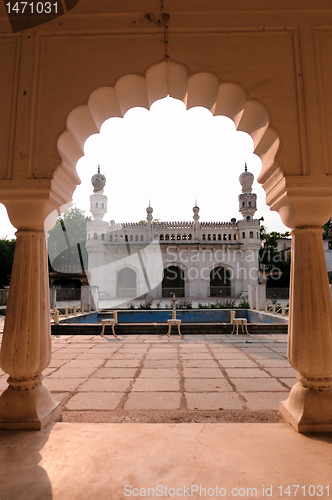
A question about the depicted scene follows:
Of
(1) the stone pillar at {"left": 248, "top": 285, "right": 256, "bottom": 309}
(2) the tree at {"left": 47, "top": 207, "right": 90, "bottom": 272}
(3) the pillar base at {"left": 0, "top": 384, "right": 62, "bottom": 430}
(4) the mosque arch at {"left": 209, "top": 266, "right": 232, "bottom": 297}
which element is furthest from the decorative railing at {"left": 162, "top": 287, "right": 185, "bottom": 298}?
(3) the pillar base at {"left": 0, "top": 384, "right": 62, "bottom": 430}

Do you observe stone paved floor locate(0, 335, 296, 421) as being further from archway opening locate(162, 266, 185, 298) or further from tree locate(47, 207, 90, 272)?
tree locate(47, 207, 90, 272)

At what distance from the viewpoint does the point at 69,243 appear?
Answer: 2881 cm

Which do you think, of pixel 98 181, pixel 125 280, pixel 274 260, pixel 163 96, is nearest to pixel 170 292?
pixel 125 280

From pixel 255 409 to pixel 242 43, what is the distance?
3041mm

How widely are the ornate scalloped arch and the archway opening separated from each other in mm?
18184

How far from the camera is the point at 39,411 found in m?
2.23

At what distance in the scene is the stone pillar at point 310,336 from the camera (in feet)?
7.07

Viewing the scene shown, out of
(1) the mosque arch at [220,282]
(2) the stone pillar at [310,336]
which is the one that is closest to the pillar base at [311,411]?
(2) the stone pillar at [310,336]

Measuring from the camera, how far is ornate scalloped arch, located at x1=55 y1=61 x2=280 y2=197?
2490mm

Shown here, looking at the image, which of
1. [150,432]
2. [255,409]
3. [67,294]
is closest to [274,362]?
[255,409]

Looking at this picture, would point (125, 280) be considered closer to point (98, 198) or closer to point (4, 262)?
point (98, 198)

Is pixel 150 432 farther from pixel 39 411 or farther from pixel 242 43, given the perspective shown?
pixel 242 43

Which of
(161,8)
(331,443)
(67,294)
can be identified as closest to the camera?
(331,443)

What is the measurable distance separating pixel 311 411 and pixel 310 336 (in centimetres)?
50
